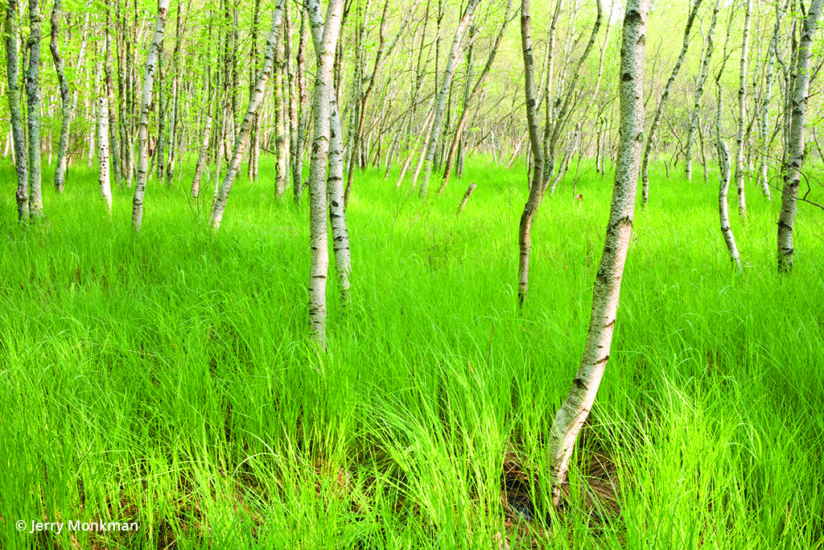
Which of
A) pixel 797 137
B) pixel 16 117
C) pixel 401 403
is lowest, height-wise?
pixel 401 403

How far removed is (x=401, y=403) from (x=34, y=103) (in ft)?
18.2

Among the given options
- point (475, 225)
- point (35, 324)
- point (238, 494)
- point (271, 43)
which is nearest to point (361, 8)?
point (271, 43)

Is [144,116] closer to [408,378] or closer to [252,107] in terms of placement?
[252,107]

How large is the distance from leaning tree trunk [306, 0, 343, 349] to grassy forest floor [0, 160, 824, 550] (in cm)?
18

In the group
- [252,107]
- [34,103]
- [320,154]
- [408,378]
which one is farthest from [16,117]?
[408,378]

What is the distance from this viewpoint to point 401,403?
195cm

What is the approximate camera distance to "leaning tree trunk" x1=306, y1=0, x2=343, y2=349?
2230 mm

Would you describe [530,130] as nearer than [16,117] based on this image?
Yes

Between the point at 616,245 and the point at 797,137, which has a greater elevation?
the point at 797,137

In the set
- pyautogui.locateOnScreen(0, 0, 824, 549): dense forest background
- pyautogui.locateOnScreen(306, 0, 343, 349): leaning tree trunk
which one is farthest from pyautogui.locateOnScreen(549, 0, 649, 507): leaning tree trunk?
pyautogui.locateOnScreen(306, 0, 343, 349): leaning tree trunk

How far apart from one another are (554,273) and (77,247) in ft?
13.8

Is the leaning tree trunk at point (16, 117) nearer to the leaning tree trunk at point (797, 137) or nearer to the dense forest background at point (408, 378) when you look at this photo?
the dense forest background at point (408, 378)

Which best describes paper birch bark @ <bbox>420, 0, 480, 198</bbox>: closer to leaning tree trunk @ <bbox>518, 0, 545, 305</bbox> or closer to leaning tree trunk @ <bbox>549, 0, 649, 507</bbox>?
leaning tree trunk @ <bbox>518, 0, 545, 305</bbox>

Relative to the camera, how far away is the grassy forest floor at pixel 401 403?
4.70 ft
